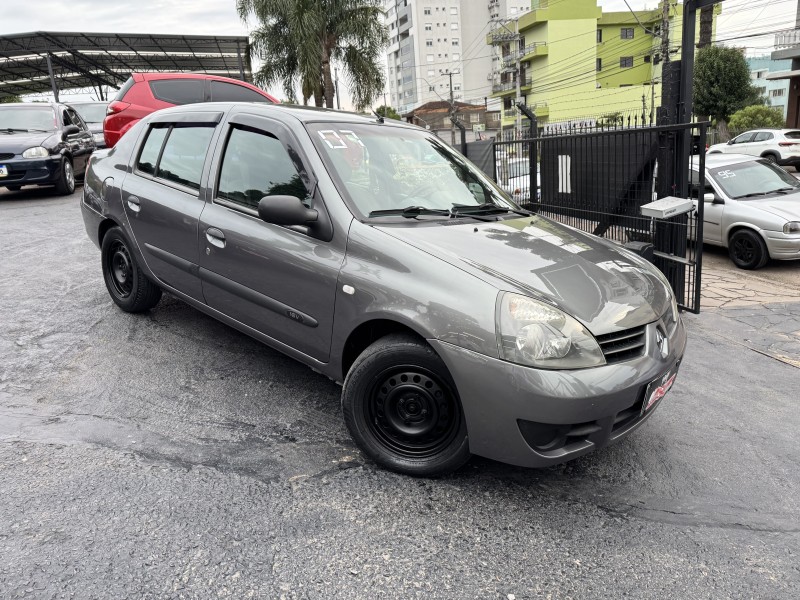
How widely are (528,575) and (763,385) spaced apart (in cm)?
282

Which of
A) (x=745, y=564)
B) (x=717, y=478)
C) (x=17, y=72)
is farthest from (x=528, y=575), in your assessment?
(x=17, y=72)

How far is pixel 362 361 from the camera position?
283 centimetres

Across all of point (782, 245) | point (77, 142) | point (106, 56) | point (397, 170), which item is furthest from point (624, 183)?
point (106, 56)

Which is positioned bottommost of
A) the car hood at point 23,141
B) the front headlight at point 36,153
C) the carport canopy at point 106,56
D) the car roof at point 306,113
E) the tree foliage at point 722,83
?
the car roof at point 306,113

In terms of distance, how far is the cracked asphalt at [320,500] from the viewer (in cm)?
225

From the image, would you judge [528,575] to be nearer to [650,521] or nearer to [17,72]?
[650,521]

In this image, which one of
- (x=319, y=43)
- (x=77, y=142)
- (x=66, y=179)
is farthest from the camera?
(x=319, y=43)

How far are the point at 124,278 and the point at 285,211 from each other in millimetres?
2462

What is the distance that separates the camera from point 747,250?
805cm

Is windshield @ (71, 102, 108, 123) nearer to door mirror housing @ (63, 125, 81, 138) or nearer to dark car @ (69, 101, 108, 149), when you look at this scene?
dark car @ (69, 101, 108, 149)

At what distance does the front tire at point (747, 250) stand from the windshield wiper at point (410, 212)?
6.16 m

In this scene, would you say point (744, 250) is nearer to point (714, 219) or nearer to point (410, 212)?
point (714, 219)

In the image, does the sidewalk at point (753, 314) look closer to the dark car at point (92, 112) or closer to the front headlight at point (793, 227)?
the front headlight at point (793, 227)

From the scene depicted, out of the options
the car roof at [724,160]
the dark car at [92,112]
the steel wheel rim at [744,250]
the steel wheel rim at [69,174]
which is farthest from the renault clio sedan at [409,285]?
the dark car at [92,112]
